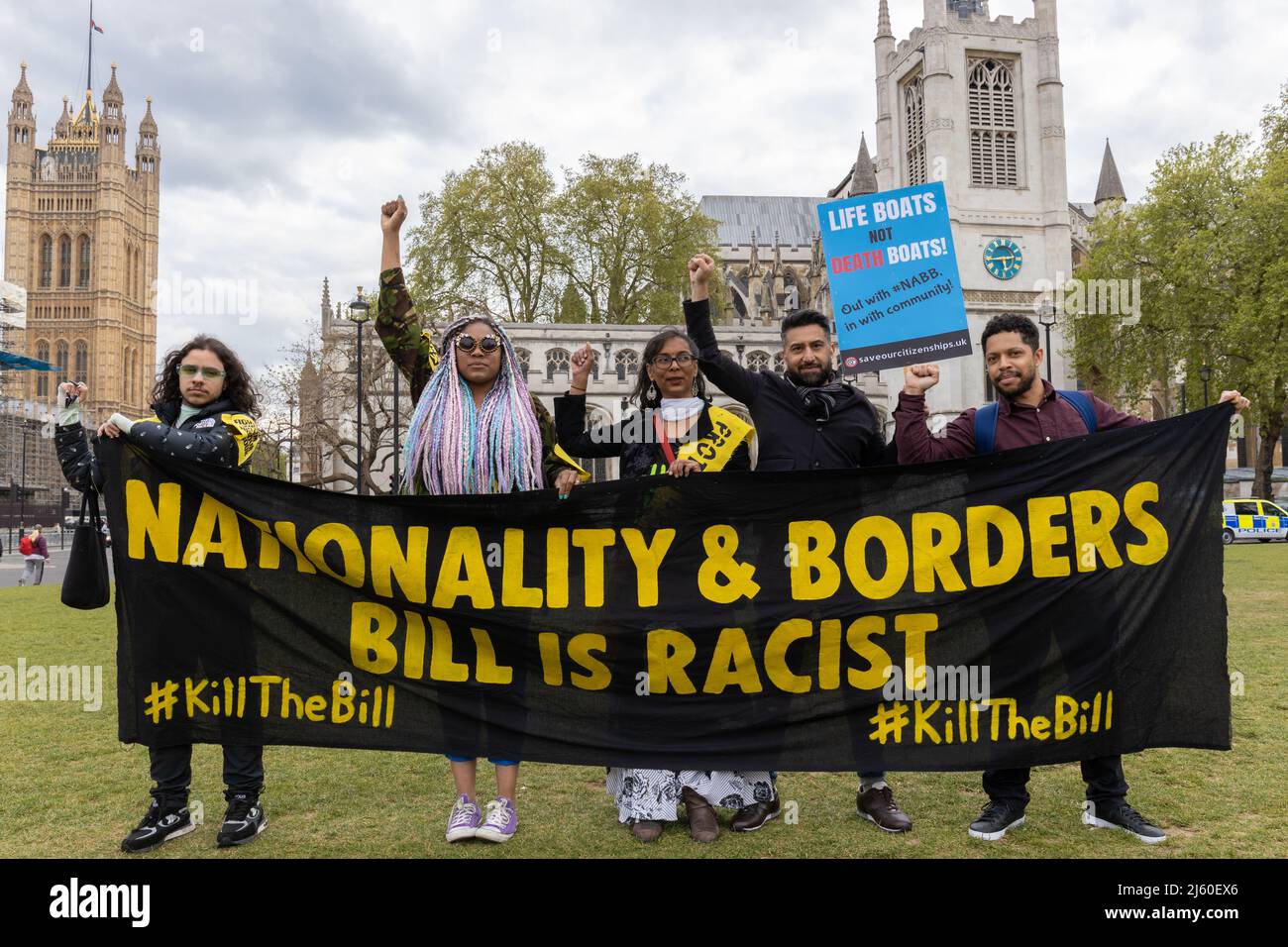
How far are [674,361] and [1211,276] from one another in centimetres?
3833

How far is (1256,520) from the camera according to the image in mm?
31641

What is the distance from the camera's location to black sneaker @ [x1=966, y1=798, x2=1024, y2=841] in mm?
3917

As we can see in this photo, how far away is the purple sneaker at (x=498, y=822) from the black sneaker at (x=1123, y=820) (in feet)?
8.68

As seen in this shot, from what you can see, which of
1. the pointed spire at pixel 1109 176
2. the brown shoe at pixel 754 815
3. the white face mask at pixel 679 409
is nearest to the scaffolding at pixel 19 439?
the white face mask at pixel 679 409

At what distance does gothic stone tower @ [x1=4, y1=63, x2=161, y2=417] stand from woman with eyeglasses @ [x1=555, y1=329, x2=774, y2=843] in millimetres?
116090

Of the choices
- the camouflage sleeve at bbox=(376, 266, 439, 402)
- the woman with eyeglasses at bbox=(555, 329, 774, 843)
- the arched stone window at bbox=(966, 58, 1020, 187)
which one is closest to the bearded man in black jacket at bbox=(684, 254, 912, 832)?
the woman with eyeglasses at bbox=(555, 329, 774, 843)

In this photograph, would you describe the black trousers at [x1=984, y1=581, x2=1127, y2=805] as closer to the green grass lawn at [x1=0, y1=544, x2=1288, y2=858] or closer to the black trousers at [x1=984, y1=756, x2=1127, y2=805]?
the black trousers at [x1=984, y1=756, x2=1127, y2=805]

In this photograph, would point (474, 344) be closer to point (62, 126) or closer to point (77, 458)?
point (77, 458)

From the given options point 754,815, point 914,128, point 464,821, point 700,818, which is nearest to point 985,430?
point 754,815

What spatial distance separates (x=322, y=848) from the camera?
3869 mm

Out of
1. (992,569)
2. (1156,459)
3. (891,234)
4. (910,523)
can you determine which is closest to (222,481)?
(910,523)

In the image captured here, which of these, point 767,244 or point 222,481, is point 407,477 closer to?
point 222,481

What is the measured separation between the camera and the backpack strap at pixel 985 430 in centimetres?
439

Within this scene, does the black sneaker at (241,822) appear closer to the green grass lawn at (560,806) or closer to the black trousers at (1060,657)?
the green grass lawn at (560,806)
